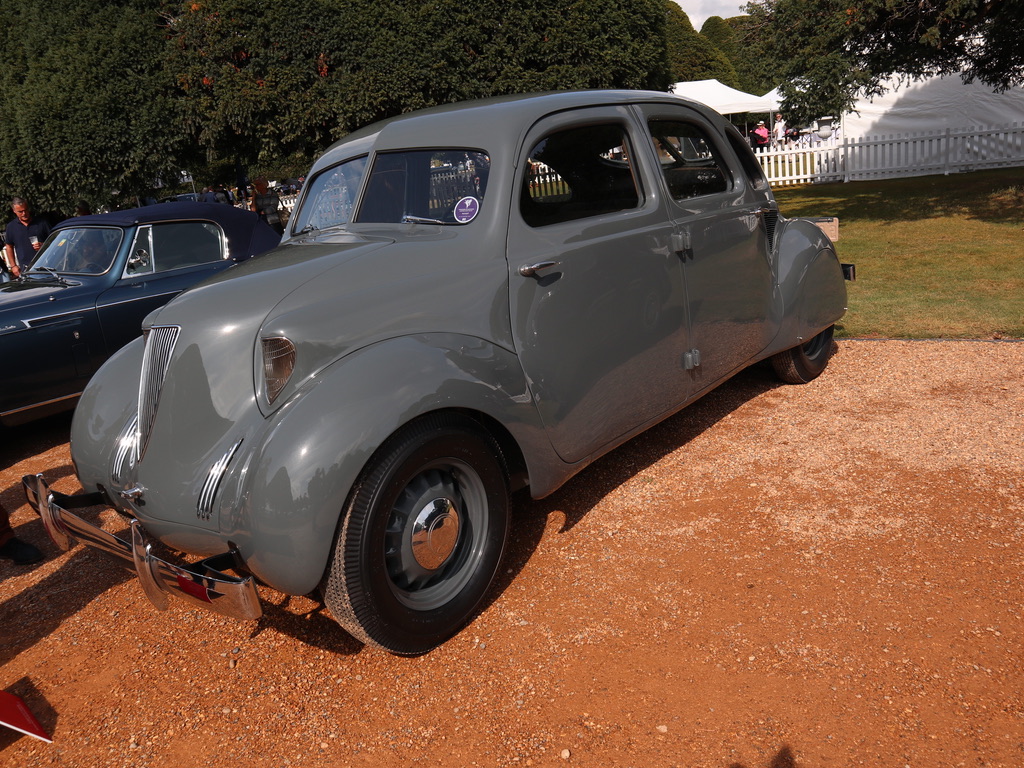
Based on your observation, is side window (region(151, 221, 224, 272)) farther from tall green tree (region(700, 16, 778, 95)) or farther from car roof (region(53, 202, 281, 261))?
tall green tree (region(700, 16, 778, 95))

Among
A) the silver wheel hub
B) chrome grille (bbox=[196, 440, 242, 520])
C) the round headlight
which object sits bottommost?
the silver wheel hub

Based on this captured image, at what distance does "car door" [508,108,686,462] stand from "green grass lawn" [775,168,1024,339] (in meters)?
3.50

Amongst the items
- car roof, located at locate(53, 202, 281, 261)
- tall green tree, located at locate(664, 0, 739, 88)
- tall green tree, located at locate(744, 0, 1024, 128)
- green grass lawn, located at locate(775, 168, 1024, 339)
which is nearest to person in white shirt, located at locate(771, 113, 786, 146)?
green grass lawn, located at locate(775, 168, 1024, 339)

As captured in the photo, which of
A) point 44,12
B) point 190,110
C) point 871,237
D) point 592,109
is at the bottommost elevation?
point 871,237

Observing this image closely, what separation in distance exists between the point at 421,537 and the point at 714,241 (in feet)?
7.55

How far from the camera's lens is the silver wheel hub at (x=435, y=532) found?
2.97 m

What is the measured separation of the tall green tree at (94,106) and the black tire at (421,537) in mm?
10441

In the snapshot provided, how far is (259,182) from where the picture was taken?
12.5 metres

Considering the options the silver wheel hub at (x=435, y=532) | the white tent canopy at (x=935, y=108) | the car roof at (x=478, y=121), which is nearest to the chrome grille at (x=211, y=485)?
the silver wheel hub at (x=435, y=532)

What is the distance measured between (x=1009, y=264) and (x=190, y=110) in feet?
34.8

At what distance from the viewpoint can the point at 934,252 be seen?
392 inches

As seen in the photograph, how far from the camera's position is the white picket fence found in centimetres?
1811

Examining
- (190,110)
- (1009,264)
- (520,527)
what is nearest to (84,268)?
(520,527)

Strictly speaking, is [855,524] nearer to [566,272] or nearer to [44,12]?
[566,272]
